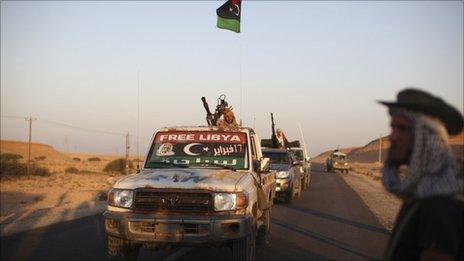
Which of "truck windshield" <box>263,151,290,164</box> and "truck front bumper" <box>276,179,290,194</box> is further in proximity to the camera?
"truck windshield" <box>263,151,290,164</box>

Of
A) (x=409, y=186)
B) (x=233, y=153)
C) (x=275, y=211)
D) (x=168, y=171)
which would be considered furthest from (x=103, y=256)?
(x=275, y=211)

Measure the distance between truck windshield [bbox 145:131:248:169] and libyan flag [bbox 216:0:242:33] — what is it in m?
8.73

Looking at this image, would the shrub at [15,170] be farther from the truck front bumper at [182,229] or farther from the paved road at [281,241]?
the truck front bumper at [182,229]

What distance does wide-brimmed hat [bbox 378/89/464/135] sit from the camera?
313cm

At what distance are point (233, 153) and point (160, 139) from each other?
47.9 inches

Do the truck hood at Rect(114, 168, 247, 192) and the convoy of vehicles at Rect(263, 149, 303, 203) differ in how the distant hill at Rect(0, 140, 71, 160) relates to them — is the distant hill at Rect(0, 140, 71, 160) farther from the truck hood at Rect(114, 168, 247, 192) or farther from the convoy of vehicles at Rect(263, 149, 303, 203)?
the truck hood at Rect(114, 168, 247, 192)

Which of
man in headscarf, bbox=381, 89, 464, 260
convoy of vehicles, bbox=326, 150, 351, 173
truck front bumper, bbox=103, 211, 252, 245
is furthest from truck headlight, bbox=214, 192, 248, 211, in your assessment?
convoy of vehicles, bbox=326, 150, 351, 173

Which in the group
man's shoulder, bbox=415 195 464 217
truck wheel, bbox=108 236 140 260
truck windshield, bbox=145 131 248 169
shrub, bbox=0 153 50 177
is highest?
truck windshield, bbox=145 131 248 169

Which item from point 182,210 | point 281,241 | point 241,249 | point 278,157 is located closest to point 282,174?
point 278,157

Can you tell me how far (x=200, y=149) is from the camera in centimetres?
892

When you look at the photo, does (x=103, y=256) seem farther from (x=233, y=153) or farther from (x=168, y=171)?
(x=233, y=153)

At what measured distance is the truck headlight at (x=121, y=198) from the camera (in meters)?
7.48

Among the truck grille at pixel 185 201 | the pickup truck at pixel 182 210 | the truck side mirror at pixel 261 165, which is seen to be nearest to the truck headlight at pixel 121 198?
the pickup truck at pixel 182 210

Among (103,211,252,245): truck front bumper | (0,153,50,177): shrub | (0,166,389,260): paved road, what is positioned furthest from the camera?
(0,153,50,177): shrub
